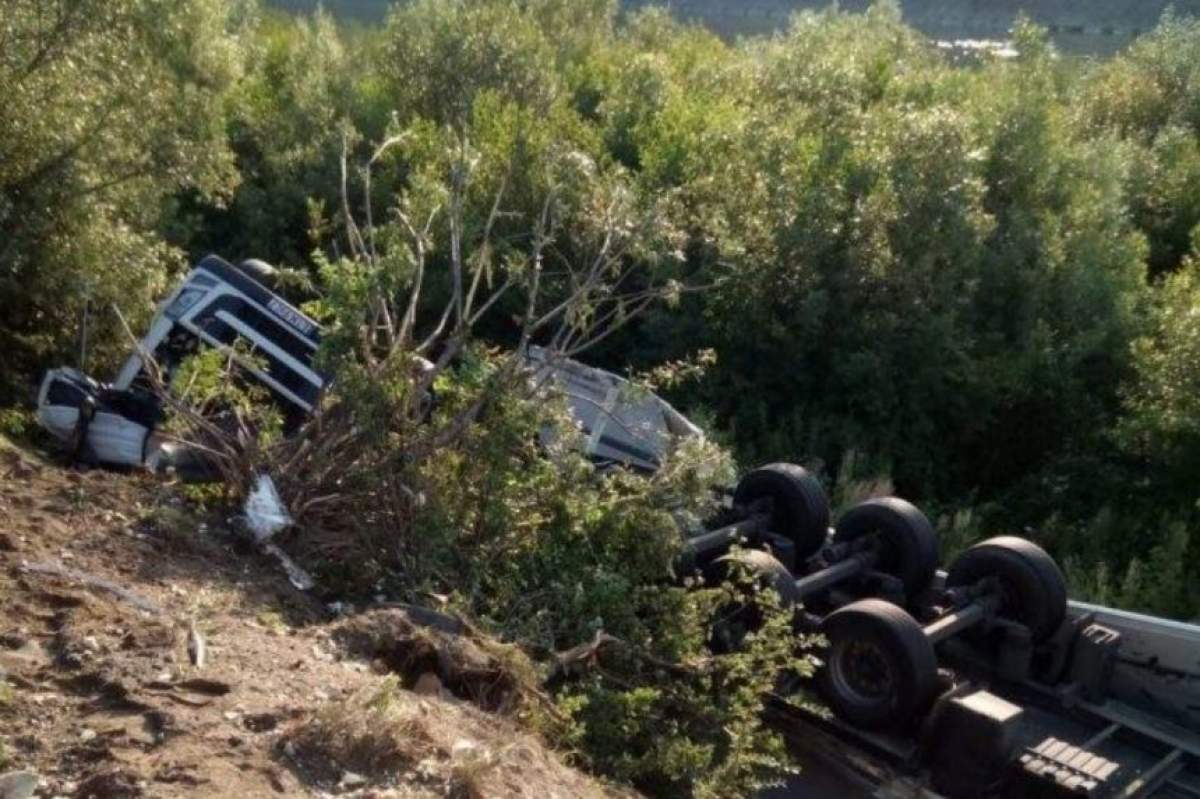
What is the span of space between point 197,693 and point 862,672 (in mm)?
3734

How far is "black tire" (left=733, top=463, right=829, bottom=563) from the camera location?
29.2 ft

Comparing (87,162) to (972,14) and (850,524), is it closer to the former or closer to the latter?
(850,524)

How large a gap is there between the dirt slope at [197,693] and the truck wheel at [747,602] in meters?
1.77

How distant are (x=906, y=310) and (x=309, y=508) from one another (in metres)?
8.03

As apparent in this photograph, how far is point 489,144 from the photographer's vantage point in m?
15.3

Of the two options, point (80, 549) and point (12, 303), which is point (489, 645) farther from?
point (12, 303)

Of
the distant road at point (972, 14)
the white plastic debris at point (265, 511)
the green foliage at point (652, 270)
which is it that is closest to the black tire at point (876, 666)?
the green foliage at point (652, 270)

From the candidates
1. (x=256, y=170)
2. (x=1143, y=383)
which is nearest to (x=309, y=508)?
(x=1143, y=383)

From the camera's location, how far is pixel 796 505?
898 centimetres

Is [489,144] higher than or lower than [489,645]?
higher

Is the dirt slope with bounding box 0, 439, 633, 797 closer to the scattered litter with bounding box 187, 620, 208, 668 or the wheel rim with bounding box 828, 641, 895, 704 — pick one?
the scattered litter with bounding box 187, 620, 208, 668

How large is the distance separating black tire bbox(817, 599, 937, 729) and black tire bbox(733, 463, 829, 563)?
109 cm

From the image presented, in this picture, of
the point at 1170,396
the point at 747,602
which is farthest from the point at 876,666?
the point at 1170,396

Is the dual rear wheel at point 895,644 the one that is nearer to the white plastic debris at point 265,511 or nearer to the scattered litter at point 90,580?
the white plastic debris at point 265,511
